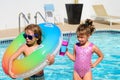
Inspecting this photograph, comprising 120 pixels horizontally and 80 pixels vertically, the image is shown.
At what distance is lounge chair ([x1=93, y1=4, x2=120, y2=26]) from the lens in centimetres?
1454

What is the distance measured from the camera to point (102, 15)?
50.0 feet

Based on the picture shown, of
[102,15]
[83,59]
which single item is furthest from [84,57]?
[102,15]

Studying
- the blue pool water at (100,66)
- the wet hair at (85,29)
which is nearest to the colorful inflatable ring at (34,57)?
the wet hair at (85,29)

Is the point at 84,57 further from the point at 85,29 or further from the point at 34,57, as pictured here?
the point at 34,57

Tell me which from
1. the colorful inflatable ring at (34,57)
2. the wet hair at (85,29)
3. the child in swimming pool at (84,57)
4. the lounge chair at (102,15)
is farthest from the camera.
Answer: the lounge chair at (102,15)

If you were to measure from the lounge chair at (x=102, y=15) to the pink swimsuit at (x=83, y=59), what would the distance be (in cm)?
1000

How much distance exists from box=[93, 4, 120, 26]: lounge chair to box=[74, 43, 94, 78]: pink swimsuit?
10.0m

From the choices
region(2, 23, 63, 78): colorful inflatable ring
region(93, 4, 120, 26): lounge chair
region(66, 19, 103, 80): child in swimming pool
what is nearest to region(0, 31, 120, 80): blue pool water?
region(66, 19, 103, 80): child in swimming pool

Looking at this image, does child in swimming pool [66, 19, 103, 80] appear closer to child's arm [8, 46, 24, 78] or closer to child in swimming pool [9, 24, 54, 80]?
child in swimming pool [9, 24, 54, 80]

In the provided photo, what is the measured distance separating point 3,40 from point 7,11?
279cm

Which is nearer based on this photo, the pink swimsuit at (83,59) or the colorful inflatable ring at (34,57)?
the colorful inflatable ring at (34,57)

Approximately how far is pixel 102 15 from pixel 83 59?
11.0 meters

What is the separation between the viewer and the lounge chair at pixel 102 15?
14.5 m

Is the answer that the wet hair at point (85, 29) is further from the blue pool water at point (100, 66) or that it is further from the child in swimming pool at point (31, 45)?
the blue pool water at point (100, 66)
